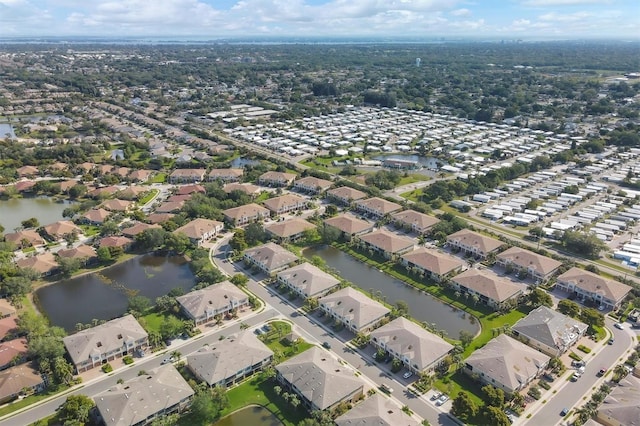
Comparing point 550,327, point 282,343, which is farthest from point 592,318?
point 282,343

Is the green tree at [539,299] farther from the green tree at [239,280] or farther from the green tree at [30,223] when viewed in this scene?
the green tree at [30,223]

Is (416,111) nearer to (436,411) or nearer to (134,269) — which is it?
(134,269)

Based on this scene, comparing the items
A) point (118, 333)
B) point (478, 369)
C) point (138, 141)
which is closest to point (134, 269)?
point (118, 333)

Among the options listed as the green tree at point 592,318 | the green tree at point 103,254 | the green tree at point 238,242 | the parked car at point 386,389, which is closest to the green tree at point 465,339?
the parked car at point 386,389

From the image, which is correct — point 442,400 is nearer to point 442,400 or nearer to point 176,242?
point 442,400

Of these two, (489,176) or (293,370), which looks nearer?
(293,370)

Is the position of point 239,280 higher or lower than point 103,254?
lower
